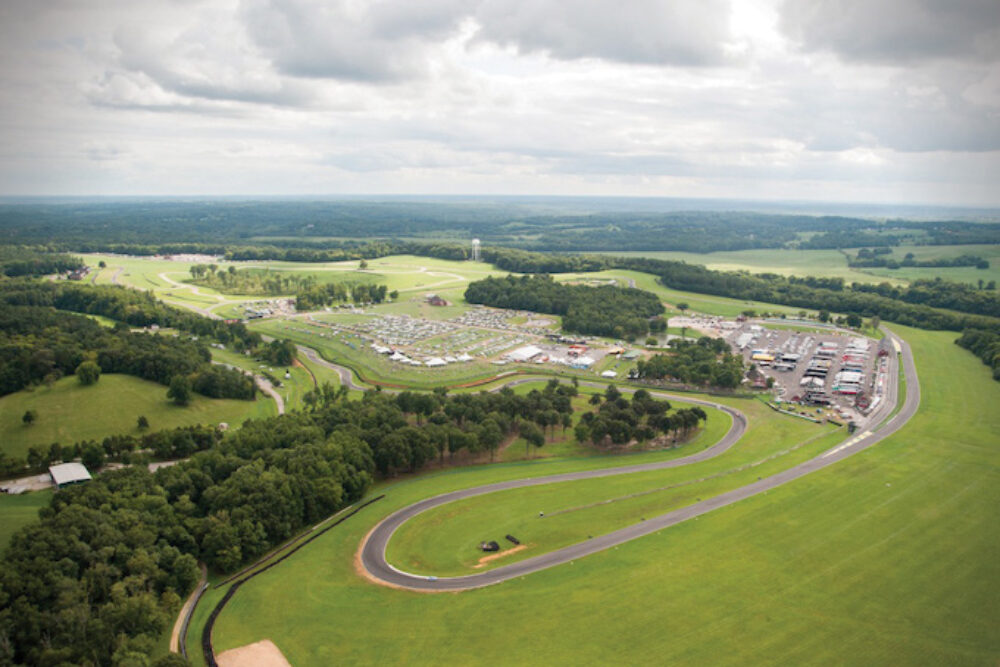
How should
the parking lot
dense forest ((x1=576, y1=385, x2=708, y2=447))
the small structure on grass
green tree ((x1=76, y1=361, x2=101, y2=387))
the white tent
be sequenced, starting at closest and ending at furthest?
dense forest ((x1=576, y1=385, x2=708, y2=447))
green tree ((x1=76, y1=361, x2=101, y2=387))
the parking lot
the white tent
the small structure on grass

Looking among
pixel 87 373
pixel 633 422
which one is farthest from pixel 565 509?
pixel 87 373

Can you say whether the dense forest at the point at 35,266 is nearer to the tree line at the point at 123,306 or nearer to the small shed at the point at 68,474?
the tree line at the point at 123,306

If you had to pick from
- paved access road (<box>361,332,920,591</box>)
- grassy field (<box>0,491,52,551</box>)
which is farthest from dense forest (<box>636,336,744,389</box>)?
grassy field (<box>0,491,52,551</box>)

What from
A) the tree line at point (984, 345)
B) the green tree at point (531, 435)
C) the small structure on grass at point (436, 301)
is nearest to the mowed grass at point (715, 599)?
the green tree at point (531, 435)

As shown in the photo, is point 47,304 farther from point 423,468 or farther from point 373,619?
point 373,619

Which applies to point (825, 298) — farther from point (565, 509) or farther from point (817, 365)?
point (565, 509)

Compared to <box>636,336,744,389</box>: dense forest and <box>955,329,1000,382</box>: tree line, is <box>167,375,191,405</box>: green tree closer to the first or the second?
<box>636,336,744,389</box>: dense forest
